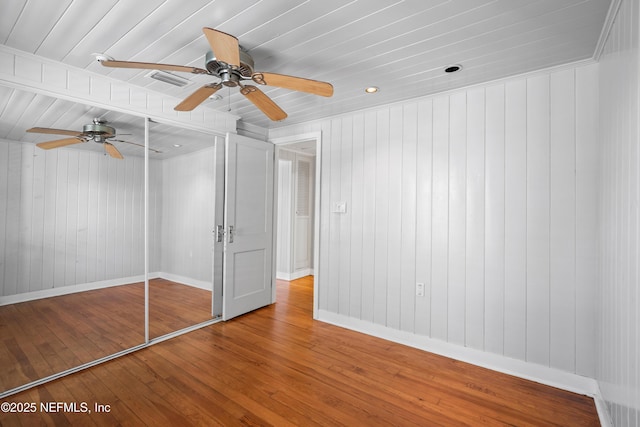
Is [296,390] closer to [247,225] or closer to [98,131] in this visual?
[247,225]

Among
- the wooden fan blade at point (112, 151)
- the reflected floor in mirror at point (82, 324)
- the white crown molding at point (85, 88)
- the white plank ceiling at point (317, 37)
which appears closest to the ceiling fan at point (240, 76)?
the white plank ceiling at point (317, 37)

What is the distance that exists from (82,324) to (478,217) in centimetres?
393

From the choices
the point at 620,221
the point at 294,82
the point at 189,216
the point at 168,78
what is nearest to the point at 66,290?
the point at 189,216

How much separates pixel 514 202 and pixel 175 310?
12.1 ft

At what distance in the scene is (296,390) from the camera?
2.25 metres

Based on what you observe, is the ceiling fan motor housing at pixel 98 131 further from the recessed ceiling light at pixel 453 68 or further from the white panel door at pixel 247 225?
the recessed ceiling light at pixel 453 68

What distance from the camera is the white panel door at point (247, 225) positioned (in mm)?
3605

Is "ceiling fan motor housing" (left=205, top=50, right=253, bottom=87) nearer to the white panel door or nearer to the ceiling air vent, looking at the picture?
the ceiling air vent

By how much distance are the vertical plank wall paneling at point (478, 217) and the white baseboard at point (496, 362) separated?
0.06 m

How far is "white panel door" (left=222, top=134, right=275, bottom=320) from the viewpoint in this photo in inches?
142

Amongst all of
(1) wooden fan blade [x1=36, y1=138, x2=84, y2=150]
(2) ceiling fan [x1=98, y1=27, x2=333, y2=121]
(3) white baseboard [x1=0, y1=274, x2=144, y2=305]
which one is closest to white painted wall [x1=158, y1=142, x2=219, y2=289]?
(3) white baseboard [x1=0, y1=274, x2=144, y2=305]

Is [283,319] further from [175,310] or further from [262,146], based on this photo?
[262,146]

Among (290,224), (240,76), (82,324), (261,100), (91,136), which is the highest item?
(240,76)

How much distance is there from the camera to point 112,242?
2.86 metres
